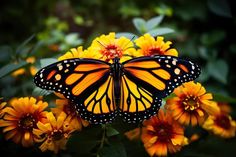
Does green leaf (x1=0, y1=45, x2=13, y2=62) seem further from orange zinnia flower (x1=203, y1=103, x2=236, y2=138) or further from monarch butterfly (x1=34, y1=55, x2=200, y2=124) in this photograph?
orange zinnia flower (x1=203, y1=103, x2=236, y2=138)

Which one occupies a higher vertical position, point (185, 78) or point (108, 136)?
point (185, 78)

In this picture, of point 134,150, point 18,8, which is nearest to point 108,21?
point 18,8

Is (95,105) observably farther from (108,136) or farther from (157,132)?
(157,132)

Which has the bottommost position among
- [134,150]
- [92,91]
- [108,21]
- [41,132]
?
[134,150]

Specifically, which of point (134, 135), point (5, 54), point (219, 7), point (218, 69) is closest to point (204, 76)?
point (218, 69)

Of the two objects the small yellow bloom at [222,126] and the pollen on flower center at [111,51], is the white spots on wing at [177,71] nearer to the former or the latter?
the pollen on flower center at [111,51]

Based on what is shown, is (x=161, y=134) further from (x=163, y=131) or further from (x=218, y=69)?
(x=218, y=69)
